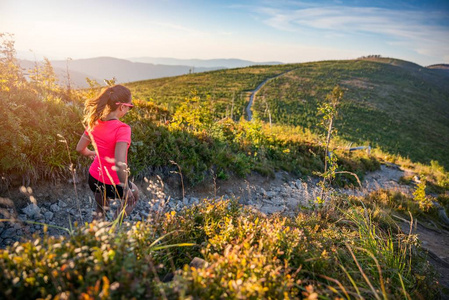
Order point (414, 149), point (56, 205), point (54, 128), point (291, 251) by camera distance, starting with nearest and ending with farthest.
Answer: point (291, 251) < point (56, 205) < point (54, 128) < point (414, 149)

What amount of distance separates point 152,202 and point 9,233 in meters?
2.23

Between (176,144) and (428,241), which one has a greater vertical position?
(176,144)

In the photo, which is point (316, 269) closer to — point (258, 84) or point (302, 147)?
point (302, 147)

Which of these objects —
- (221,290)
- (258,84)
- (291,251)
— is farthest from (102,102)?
(258,84)

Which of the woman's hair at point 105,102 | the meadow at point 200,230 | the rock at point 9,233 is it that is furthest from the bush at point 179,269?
the rock at point 9,233

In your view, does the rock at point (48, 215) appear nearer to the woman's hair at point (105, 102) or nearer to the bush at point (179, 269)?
the bush at point (179, 269)

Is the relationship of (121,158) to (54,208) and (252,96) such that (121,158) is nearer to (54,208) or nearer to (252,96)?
(54,208)

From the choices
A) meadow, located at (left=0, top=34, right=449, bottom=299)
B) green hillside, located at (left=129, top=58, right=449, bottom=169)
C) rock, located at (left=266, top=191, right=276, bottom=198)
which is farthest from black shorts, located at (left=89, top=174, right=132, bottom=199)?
green hillside, located at (left=129, top=58, right=449, bottom=169)

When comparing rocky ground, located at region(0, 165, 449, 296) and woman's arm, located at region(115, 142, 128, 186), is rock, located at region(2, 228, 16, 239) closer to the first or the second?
rocky ground, located at region(0, 165, 449, 296)

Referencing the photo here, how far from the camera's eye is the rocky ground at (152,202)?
3662 mm

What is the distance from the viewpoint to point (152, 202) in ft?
15.8

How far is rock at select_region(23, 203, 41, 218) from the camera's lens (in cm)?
406

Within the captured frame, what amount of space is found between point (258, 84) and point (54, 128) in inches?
2290

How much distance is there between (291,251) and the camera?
2576 millimetres
